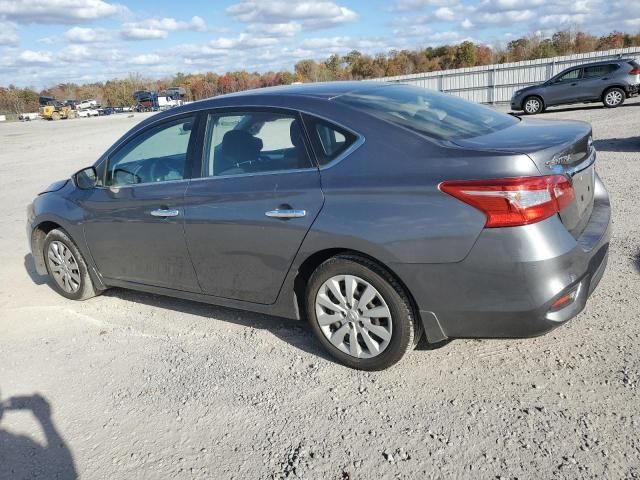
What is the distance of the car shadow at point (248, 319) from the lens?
12.8ft

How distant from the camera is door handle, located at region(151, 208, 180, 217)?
13.0 feet

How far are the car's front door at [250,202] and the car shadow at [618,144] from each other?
28.5 ft

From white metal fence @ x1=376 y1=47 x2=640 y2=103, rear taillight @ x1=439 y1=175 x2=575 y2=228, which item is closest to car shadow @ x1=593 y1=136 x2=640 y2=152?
rear taillight @ x1=439 y1=175 x2=575 y2=228

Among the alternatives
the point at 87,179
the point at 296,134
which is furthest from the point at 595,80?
the point at 87,179

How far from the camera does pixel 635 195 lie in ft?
21.9

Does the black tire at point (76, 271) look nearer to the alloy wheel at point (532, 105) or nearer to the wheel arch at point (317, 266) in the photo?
the wheel arch at point (317, 266)

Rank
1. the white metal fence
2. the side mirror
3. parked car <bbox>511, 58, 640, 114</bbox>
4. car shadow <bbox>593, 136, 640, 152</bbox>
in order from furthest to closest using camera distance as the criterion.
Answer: the white metal fence → parked car <bbox>511, 58, 640, 114</bbox> → car shadow <bbox>593, 136, 640, 152</bbox> → the side mirror

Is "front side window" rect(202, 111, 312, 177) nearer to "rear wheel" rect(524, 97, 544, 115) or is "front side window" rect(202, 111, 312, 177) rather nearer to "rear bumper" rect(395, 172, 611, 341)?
"rear bumper" rect(395, 172, 611, 341)

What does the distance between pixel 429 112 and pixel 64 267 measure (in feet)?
11.9

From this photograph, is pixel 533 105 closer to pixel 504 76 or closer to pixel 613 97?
pixel 613 97

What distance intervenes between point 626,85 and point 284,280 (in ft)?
63.0

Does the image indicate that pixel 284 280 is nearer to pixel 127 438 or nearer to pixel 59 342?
pixel 127 438

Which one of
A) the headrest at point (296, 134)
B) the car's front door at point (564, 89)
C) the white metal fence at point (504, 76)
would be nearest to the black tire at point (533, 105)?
the car's front door at point (564, 89)

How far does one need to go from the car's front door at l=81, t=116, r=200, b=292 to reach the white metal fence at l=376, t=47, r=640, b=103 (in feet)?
73.6
